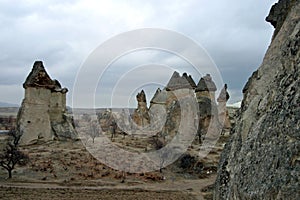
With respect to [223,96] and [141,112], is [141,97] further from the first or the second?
[223,96]

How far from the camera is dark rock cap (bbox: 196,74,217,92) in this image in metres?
26.7

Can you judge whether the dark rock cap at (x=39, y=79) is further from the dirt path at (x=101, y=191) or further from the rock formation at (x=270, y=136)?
the rock formation at (x=270, y=136)

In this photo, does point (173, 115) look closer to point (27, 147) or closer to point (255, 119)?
point (27, 147)

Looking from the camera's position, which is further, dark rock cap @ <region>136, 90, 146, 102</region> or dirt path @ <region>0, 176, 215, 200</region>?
dark rock cap @ <region>136, 90, 146, 102</region>

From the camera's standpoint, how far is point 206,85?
88.1ft

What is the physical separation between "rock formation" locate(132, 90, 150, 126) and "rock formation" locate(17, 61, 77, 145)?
28.2 feet

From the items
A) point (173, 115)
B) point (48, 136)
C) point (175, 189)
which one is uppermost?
point (173, 115)

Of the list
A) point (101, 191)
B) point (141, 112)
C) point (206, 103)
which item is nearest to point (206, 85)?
point (206, 103)

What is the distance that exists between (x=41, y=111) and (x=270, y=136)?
840 inches

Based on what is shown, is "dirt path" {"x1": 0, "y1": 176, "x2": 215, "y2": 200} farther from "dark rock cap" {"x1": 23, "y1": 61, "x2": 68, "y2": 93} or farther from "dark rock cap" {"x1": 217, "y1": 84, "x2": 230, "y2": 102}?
"dark rock cap" {"x1": 217, "y1": 84, "x2": 230, "y2": 102}

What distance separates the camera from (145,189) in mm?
12328

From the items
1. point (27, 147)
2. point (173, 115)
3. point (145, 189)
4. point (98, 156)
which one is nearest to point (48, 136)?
point (27, 147)

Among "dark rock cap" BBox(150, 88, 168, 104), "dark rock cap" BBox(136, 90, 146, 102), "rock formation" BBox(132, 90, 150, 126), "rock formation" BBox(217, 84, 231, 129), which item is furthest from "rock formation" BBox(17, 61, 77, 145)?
"rock formation" BBox(217, 84, 231, 129)

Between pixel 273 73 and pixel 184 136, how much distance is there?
59.2 ft
